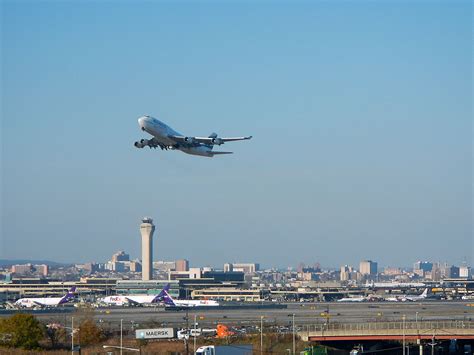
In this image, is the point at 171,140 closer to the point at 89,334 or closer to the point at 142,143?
the point at 142,143

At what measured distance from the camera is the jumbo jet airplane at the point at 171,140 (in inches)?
4190

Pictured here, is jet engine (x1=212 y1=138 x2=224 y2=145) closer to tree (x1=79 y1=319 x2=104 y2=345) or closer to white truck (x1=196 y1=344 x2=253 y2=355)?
white truck (x1=196 y1=344 x2=253 y2=355)

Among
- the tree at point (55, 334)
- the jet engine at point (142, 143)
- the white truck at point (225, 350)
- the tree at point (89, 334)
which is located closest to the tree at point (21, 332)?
the tree at point (55, 334)

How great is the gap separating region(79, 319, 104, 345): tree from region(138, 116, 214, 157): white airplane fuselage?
21605 millimetres

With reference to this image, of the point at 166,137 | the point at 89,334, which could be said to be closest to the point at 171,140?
the point at 166,137

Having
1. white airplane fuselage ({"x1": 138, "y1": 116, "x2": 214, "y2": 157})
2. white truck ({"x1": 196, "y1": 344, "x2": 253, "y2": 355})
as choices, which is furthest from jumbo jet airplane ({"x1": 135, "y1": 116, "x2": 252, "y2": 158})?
white truck ({"x1": 196, "y1": 344, "x2": 253, "y2": 355})

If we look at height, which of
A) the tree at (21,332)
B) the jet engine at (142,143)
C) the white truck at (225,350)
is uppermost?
the jet engine at (142,143)

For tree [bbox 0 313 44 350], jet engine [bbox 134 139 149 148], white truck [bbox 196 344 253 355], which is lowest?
white truck [bbox 196 344 253 355]

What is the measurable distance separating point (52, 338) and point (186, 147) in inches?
970

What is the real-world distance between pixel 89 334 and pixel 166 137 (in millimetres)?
22917

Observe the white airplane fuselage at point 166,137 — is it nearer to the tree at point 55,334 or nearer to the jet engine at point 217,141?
the jet engine at point 217,141

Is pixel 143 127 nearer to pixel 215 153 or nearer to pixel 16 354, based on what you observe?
pixel 215 153

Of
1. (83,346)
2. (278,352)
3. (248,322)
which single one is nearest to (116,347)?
(83,346)

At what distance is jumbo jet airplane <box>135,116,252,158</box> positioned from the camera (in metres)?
106
